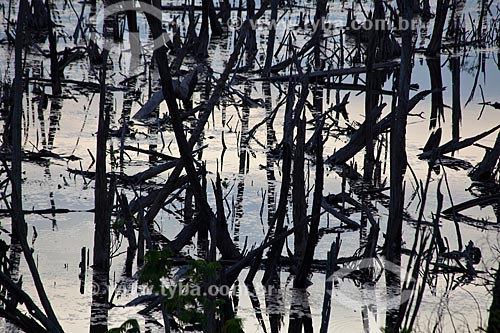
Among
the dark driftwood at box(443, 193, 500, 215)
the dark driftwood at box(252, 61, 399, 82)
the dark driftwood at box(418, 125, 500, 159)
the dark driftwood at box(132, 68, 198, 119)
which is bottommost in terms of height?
the dark driftwood at box(443, 193, 500, 215)

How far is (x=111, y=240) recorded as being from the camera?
592 cm

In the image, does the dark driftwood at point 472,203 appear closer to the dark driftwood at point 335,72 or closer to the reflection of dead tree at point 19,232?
the dark driftwood at point 335,72

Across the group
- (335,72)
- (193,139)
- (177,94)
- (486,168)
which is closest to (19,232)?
(193,139)

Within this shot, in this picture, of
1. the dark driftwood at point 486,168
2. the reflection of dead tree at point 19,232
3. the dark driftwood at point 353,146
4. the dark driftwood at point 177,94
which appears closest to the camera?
the reflection of dead tree at point 19,232

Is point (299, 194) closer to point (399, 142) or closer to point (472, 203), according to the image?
point (399, 142)

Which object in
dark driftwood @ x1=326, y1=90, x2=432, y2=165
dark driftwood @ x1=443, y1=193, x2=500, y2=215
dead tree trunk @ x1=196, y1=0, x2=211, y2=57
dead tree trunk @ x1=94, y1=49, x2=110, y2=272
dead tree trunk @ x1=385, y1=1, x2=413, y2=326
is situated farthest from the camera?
dead tree trunk @ x1=196, y1=0, x2=211, y2=57

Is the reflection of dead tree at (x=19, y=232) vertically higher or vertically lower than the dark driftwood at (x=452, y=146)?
Result: higher

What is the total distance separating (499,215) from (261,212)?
1.57m

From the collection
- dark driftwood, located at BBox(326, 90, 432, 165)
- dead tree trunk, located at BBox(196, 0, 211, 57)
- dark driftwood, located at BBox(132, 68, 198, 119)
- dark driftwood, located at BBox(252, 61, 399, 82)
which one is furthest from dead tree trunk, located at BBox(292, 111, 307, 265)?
dead tree trunk, located at BBox(196, 0, 211, 57)

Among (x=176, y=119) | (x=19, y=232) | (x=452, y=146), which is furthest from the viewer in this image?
(x=452, y=146)

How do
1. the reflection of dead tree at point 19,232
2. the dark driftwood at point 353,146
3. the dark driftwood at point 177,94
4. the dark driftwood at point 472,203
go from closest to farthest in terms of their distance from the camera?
1. the reflection of dead tree at point 19,232
2. the dark driftwood at point 472,203
3. the dark driftwood at point 353,146
4. the dark driftwood at point 177,94

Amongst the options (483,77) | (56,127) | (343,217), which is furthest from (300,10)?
(343,217)

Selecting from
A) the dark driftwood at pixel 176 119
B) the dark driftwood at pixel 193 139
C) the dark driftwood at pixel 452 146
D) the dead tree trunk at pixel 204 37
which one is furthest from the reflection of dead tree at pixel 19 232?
the dead tree trunk at pixel 204 37

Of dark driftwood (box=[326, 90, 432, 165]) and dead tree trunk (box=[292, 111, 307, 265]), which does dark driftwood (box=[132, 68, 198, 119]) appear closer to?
dark driftwood (box=[326, 90, 432, 165])
